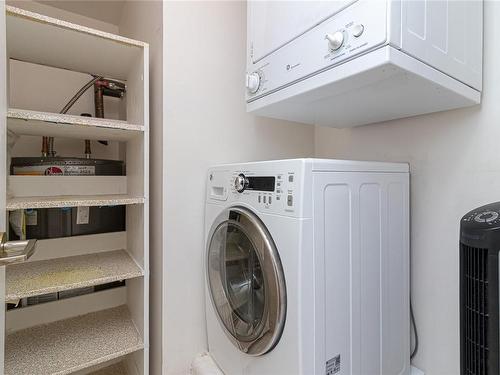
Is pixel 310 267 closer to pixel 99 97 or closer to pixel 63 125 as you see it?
pixel 63 125

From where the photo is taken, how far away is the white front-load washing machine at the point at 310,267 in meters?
0.84

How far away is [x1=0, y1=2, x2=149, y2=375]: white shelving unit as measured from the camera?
1.04 metres

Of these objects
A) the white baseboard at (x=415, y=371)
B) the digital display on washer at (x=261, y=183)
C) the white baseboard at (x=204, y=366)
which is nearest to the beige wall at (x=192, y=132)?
the white baseboard at (x=204, y=366)

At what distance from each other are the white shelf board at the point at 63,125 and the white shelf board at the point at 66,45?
0.29 m

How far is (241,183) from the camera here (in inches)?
42.6

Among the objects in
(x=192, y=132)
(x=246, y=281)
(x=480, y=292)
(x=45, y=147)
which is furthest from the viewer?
(x=45, y=147)

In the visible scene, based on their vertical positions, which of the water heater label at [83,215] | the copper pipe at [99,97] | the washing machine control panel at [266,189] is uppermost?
the copper pipe at [99,97]

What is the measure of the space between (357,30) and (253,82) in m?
0.49

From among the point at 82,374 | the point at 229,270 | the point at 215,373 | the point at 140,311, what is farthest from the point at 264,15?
the point at 82,374

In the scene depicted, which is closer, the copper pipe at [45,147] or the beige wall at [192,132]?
the beige wall at [192,132]

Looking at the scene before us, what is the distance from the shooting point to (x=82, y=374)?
5.03 ft

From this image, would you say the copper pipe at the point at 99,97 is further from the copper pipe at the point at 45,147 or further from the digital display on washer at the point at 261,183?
the digital display on washer at the point at 261,183

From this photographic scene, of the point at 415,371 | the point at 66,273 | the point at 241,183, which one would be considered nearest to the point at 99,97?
the point at 66,273

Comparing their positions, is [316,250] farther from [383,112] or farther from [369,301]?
[383,112]
